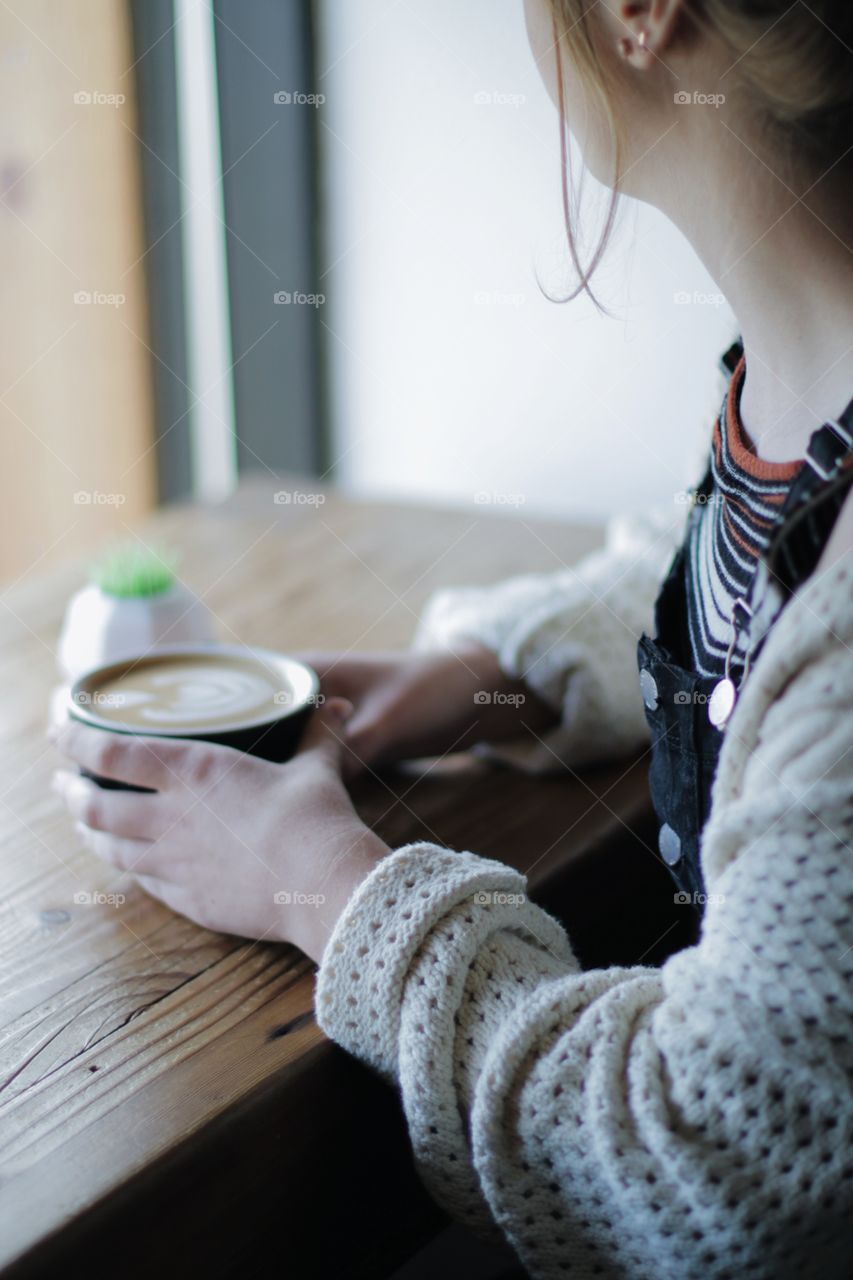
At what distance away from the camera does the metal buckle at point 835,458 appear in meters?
0.52

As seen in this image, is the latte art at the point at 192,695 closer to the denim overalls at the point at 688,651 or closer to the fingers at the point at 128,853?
the fingers at the point at 128,853

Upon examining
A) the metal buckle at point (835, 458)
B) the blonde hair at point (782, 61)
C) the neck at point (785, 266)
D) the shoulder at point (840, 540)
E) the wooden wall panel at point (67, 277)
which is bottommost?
the wooden wall panel at point (67, 277)

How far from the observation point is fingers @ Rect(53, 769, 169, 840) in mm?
677

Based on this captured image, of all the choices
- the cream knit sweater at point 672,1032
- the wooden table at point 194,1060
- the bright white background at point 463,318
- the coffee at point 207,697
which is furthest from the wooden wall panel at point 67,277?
the cream knit sweater at point 672,1032

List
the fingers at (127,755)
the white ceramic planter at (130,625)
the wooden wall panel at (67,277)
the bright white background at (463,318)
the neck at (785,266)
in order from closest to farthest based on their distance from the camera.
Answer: the neck at (785,266)
the fingers at (127,755)
the white ceramic planter at (130,625)
the bright white background at (463,318)
the wooden wall panel at (67,277)

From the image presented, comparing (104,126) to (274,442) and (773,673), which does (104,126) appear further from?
(773,673)

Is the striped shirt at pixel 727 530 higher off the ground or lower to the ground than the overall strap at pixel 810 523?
lower

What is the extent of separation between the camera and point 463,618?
3.02 ft

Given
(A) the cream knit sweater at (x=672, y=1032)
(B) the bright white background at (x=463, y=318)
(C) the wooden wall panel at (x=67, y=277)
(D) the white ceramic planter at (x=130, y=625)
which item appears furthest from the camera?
(C) the wooden wall panel at (x=67, y=277)

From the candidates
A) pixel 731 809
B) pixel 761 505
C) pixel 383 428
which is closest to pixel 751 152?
pixel 761 505

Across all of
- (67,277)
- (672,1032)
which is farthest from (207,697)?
(67,277)

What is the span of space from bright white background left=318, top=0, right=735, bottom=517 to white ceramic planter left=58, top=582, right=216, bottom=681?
66 centimetres

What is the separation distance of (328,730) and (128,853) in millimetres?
134

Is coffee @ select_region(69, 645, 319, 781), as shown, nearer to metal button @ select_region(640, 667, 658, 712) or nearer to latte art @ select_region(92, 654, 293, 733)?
latte art @ select_region(92, 654, 293, 733)
